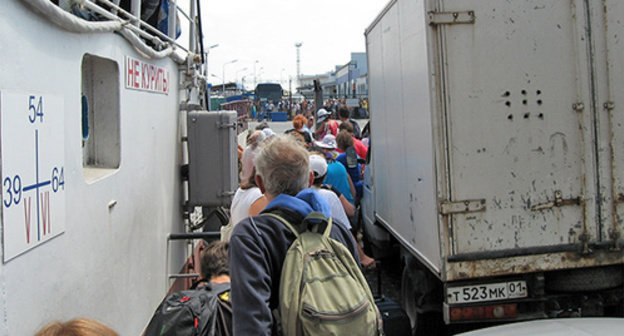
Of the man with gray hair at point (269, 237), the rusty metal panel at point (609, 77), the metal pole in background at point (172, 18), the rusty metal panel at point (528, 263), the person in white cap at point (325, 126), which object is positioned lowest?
the rusty metal panel at point (528, 263)

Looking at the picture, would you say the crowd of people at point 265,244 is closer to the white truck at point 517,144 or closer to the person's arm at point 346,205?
the white truck at point 517,144

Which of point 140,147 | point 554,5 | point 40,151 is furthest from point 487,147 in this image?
point 40,151

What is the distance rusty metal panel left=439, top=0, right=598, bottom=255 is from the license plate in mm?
291

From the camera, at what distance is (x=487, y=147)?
4004 millimetres

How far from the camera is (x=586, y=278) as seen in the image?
4258mm

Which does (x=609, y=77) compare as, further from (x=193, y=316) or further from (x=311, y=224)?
(x=193, y=316)

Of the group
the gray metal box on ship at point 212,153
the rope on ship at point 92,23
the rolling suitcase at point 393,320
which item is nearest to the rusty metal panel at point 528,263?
the rolling suitcase at point 393,320

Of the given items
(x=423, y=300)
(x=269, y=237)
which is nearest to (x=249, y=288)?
(x=269, y=237)

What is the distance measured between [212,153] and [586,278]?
326 centimetres

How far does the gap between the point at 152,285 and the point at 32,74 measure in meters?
2.48

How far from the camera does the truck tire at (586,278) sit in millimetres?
4254

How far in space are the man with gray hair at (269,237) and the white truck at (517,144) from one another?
5.16 ft

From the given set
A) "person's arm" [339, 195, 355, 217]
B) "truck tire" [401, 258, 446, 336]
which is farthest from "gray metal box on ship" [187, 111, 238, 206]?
"truck tire" [401, 258, 446, 336]

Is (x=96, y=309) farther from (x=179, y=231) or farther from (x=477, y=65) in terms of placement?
(x=477, y=65)
